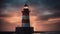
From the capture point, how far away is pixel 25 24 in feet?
47.3

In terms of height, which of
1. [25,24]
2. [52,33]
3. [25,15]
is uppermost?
[25,15]

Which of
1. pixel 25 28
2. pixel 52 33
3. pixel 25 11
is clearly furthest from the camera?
pixel 52 33

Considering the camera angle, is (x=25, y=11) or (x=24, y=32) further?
(x=24, y=32)

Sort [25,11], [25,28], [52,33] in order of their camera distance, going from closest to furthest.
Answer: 1. [25,11]
2. [25,28]
3. [52,33]

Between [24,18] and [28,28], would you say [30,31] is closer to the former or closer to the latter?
[28,28]

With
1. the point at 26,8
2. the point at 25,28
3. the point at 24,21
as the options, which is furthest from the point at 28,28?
the point at 26,8

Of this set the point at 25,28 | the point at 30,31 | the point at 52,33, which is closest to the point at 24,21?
the point at 25,28

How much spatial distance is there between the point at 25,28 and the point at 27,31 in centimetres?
65

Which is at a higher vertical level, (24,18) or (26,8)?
(26,8)

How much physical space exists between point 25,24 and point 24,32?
4.70 feet

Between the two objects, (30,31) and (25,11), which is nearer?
(25,11)

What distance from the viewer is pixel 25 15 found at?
14086 mm

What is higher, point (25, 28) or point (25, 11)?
point (25, 11)

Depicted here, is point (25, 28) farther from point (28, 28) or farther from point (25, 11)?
point (25, 11)
